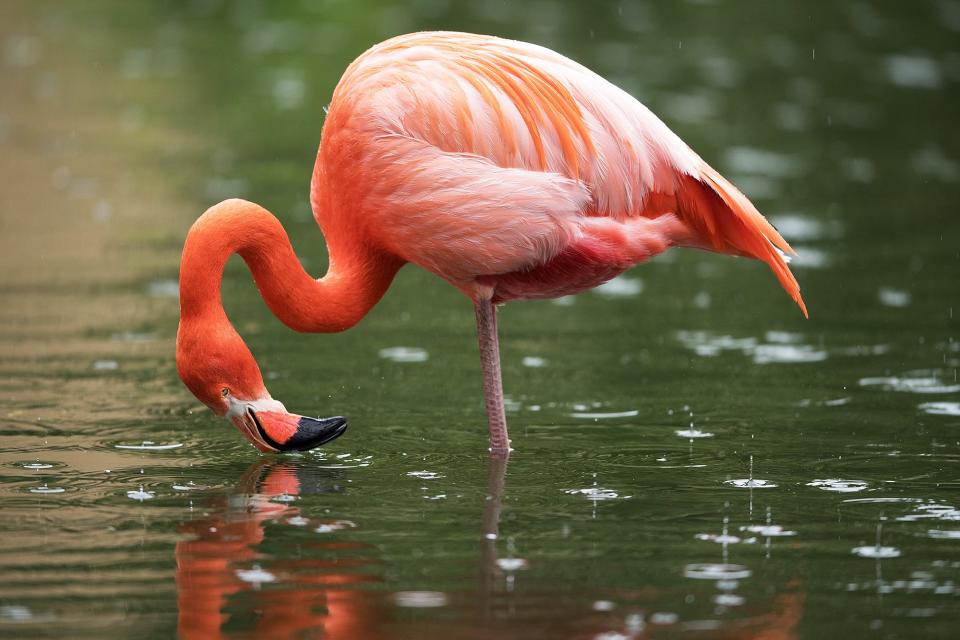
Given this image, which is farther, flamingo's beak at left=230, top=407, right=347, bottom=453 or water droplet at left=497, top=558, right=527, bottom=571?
flamingo's beak at left=230, top=407, right=347, bottom=453

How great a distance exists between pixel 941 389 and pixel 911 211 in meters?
4.72

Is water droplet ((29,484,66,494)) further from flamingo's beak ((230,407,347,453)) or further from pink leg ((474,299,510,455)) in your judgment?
pink leg ((474,299,510,455))

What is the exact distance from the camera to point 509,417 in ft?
26.9

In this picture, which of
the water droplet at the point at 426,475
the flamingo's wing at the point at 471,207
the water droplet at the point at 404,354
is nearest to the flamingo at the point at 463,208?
the flamingo's wing at the point at 471,207

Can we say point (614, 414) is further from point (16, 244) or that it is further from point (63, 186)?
point (63, 186)

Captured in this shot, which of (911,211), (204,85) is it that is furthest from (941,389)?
(204,85)

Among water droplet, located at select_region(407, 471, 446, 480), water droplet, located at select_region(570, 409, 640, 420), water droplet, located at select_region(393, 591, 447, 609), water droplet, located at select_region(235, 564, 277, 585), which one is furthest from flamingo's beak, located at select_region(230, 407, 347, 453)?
water droplet, located at select_region(570, 409, 640, 420)

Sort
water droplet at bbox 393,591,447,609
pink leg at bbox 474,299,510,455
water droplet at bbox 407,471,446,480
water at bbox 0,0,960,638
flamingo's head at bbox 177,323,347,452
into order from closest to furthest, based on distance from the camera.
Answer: water droplet at bbox 393,591,447,609
water at bbox 0,0,960,638
flamingo's head at bbox 177,323,347,452
water droplet at bbox 407,471,446,480
pink leg at bbox 474,299,510,455

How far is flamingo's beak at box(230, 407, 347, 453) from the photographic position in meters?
6.86

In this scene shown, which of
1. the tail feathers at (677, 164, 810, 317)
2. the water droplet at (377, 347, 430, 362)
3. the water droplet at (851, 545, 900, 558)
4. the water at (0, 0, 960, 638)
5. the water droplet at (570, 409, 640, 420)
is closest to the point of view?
the water at (0, 0, 960, 638)

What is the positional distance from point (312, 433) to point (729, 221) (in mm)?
2068

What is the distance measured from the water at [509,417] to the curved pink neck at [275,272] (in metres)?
0.70

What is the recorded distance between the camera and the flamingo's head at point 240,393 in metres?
6.73

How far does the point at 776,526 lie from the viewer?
6344 millimetres
